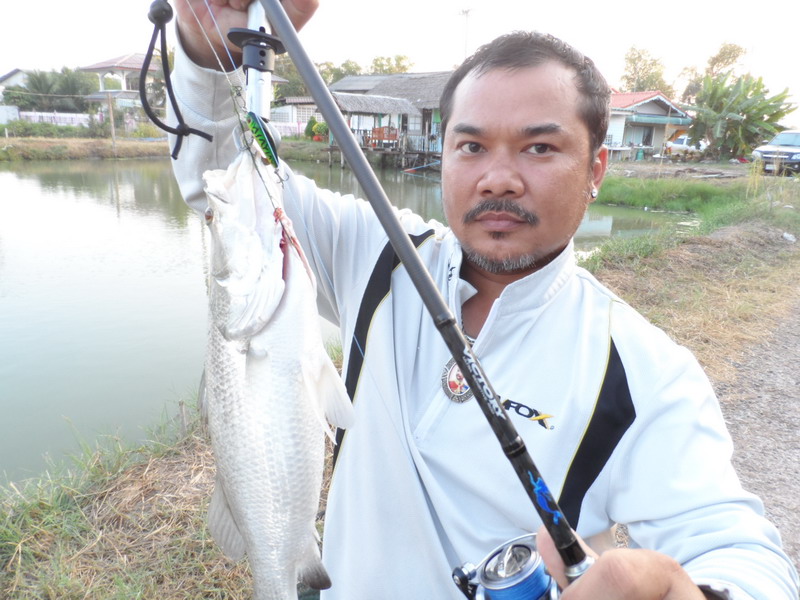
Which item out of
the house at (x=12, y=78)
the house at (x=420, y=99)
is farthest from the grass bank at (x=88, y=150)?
the house at (x=12, y=78)

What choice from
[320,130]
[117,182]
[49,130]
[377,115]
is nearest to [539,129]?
[117,182]

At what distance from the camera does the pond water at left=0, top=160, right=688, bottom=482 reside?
5.36 metres

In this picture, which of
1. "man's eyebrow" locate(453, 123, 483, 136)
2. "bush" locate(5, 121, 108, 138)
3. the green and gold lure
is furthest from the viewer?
"bush" locate(5, 121, 108, 138)

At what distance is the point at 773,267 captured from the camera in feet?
29.0

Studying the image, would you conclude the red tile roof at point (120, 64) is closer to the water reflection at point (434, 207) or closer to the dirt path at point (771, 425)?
the water reflection at point (434, 207)

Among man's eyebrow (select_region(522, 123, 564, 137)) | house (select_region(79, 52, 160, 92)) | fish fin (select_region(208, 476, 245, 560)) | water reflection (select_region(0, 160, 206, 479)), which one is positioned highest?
house (select_region(79, 52, 160, 92))

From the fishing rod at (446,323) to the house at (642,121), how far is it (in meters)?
30.7

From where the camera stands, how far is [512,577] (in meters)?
1.08

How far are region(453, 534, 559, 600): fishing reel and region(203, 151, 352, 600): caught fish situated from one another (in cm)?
47

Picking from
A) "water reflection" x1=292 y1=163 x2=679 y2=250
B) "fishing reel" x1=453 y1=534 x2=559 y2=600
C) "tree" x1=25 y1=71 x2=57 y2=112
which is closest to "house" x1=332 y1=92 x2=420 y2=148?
"water reflection" x1=292 y1=163 x2=679 y2=250

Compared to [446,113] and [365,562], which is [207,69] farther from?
[365,562]

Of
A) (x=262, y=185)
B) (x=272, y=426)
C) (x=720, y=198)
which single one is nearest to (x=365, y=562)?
(x=272, y=426)

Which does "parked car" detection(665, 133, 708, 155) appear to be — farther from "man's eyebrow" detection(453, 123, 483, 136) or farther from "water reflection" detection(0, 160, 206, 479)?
"man's eyebrow" detection(453, 123, 483, 136)

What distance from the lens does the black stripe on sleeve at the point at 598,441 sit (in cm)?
144
